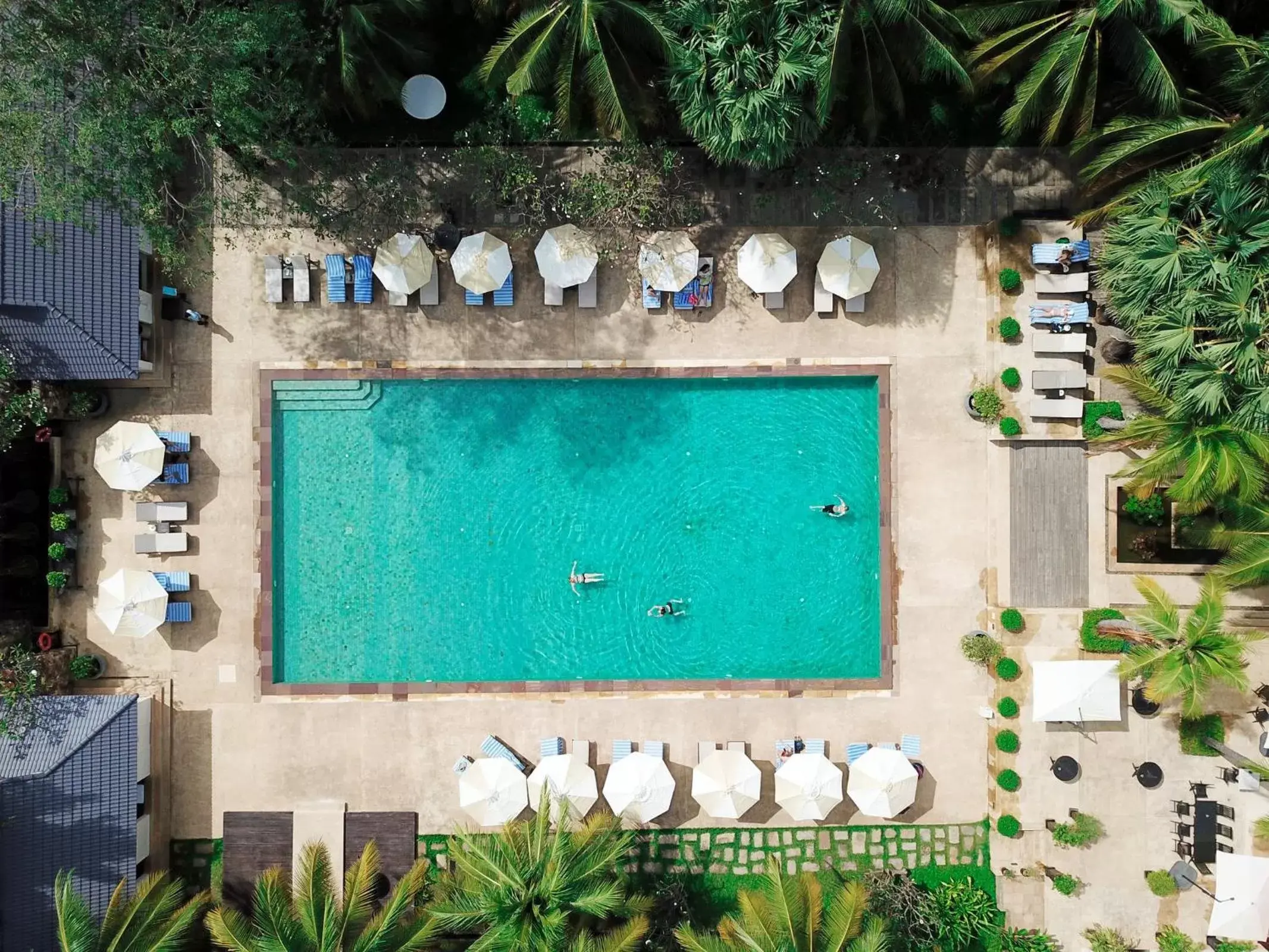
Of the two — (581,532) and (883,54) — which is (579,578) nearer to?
(581,532)

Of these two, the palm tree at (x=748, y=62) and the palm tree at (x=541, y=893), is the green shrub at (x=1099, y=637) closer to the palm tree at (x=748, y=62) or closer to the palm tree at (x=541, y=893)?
the palm tree at (x=541, y=893)

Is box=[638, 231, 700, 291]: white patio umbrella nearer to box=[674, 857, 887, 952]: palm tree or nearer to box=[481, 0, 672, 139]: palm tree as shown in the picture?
box=[481, 0, 672, 139]: palm tree

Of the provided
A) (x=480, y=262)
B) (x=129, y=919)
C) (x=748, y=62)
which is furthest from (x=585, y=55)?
(x=129, y=919)

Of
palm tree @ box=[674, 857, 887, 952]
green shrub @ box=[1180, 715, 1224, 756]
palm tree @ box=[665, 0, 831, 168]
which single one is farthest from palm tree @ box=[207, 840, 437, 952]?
green shrub @ box=[1180, 715, 1224, 756]

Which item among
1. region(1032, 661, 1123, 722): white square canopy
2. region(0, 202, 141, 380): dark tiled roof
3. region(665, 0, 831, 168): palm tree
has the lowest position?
region(1032, 661, 1123, 722): white square canopy

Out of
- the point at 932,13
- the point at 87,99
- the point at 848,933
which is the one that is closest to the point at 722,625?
the point at 848,933

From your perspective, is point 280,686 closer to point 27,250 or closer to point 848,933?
point 27,250
